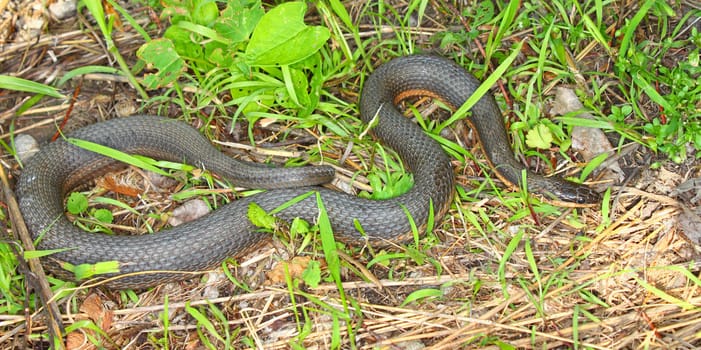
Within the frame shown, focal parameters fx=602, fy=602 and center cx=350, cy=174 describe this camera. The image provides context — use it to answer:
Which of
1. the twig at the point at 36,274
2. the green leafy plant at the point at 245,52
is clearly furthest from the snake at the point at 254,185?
the green leafy plant at the point at 245,52

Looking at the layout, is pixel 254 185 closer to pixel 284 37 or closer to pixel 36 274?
pixel 284 37

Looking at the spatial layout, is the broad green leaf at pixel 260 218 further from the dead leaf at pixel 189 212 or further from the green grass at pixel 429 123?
the dead leaf at pixel 189 212

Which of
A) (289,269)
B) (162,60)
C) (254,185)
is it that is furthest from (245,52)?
(289,269)

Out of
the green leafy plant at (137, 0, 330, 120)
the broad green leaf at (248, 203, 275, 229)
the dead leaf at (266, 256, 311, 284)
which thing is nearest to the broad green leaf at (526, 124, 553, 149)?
the green leafy plant at (137, 0, 330, 120)

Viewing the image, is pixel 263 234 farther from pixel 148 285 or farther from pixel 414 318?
pixel 414 318

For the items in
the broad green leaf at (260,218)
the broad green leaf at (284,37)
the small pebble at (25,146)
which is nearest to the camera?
the broad green leaf at (260,218)

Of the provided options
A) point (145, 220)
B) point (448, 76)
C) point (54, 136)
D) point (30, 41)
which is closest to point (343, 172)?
point (448, 76)
